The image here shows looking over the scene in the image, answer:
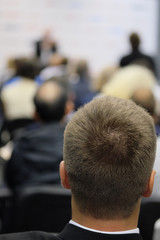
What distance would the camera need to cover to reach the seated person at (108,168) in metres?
0.98

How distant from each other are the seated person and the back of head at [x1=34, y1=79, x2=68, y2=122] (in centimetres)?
167

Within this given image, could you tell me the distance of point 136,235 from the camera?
3.25 ft

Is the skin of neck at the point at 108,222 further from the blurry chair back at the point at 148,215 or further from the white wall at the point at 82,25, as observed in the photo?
the white wall at the point at 82,25

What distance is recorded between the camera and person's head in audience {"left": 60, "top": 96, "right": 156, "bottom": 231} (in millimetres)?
982

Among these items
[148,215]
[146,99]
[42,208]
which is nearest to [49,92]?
[146,99]

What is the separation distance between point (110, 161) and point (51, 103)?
179 cm

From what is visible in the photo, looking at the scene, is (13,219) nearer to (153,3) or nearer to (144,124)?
(144,124)

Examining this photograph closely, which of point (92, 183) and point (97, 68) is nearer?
point (92, 183)

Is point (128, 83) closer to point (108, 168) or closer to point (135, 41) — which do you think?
point (108, 168)

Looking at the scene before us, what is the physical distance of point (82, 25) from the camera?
934cm

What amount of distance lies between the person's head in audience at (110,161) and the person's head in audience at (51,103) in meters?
1.67

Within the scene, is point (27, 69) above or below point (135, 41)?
above

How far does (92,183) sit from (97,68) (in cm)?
853

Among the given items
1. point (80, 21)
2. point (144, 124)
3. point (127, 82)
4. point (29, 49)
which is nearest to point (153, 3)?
point (80, 21)
